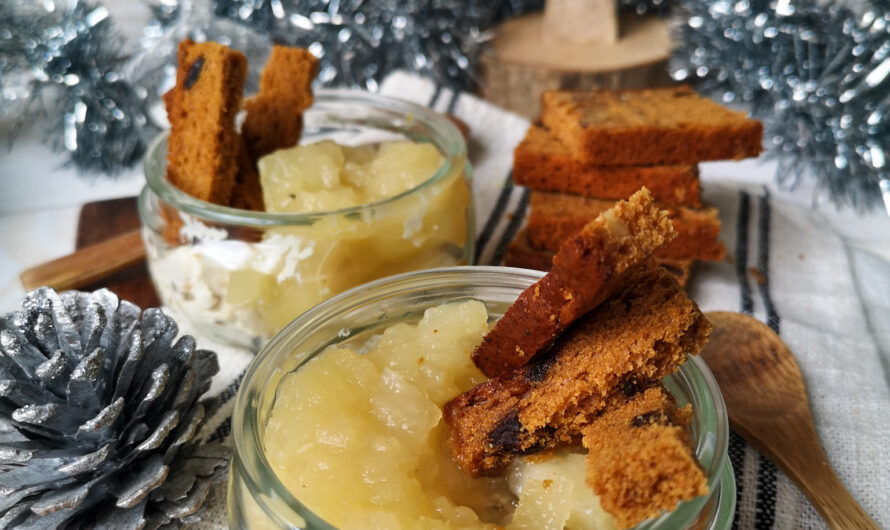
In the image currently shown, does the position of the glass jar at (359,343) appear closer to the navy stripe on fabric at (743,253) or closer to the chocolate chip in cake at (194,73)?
the chocolate chip in cake at (194,73)

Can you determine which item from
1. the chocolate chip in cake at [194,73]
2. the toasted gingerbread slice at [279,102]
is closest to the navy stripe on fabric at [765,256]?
the toasted gingerbread slice at [279,102]

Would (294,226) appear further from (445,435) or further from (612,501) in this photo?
(612,501)

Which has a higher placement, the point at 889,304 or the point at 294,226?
the point at 294,226

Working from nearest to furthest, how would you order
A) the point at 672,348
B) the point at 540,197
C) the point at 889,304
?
1. the point at 672,348
2. the point at 889,304
3. the point at 540,197

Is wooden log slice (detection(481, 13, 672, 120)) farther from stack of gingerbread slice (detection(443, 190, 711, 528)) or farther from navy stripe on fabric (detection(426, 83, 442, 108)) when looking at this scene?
stack of gingerbread slice (detection(443, 190, 711, 528))

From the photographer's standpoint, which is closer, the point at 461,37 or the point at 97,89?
the point at 97,89

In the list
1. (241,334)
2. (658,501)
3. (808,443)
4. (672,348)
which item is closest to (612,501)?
(658,501)

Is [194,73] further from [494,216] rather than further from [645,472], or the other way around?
[645,472]

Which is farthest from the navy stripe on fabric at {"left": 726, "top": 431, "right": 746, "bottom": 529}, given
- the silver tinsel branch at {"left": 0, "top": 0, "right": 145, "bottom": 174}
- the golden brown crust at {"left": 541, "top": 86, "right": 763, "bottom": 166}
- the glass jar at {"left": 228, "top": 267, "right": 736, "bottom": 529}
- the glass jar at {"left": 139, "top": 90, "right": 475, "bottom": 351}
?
the silver tinsel branch at {"left": 0, "top": 0, "right": 145, "bottom": 174}
